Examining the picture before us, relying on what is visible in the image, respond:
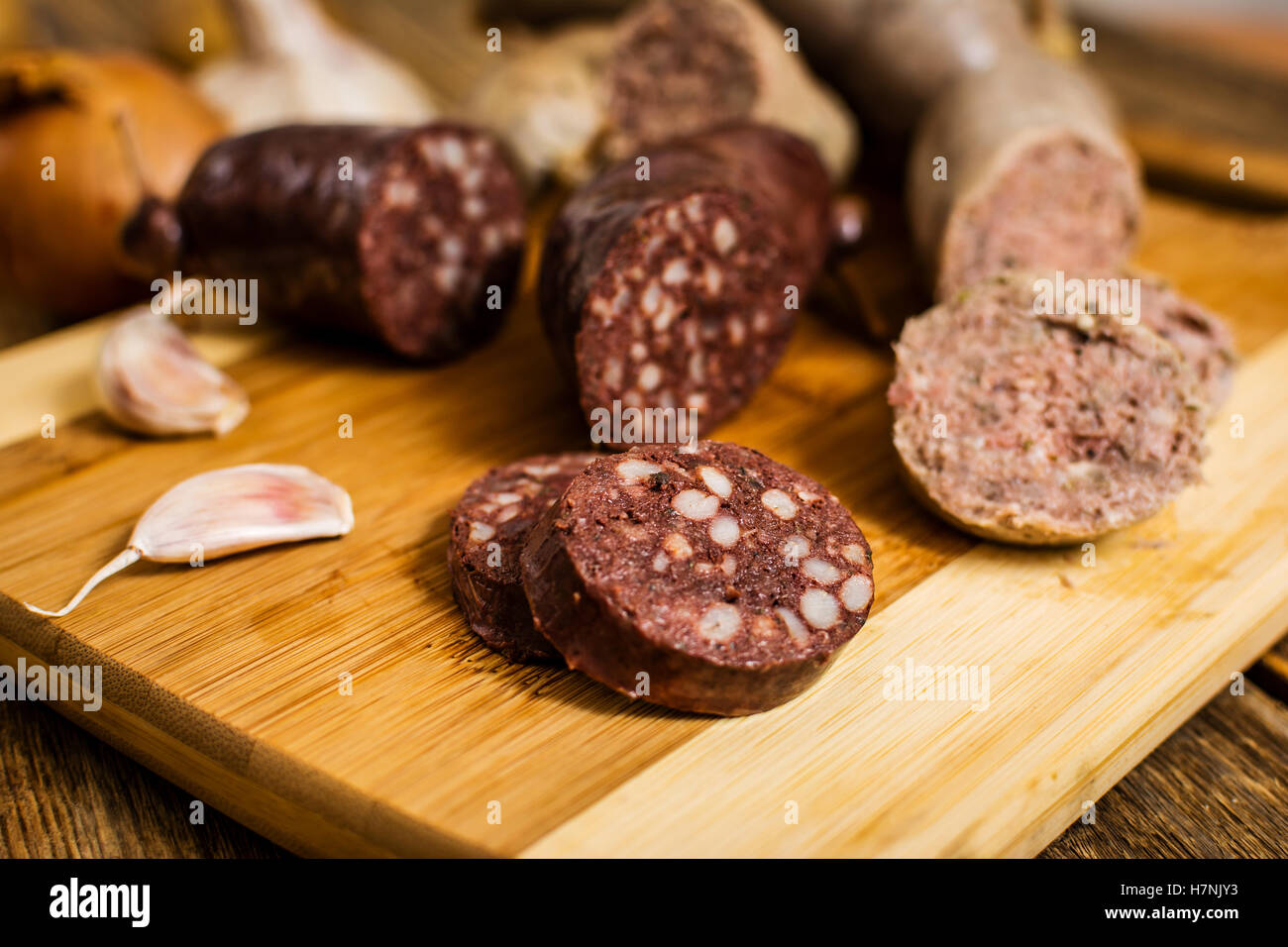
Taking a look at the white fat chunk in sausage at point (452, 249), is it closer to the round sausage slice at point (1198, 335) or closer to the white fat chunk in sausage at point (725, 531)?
the white fat chunk in sausage at point (725, 531)

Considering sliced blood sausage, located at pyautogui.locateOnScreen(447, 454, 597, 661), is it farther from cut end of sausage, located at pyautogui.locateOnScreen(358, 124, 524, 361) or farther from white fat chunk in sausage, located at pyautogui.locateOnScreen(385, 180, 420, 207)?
white fat chunk in sausage, located at pyautogui.locateOnScreen(385, 180, 420, 207)

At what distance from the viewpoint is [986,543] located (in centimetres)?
318

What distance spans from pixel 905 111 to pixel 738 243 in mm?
1691

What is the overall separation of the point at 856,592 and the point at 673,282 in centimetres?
119

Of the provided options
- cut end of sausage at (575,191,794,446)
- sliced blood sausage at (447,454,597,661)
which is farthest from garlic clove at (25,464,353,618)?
cut end of sausage at (575,191,794,446)

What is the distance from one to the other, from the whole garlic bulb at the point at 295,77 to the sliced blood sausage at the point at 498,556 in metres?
2.74

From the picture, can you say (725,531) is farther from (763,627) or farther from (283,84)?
(283,84)

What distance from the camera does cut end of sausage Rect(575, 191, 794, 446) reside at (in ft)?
11.0

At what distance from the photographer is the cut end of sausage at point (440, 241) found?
3842 millimetres

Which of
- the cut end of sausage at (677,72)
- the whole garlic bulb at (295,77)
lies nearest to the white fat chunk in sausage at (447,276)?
the cut end of sausage at (677,72)

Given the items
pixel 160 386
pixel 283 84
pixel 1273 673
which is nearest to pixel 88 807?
pixel 160 386

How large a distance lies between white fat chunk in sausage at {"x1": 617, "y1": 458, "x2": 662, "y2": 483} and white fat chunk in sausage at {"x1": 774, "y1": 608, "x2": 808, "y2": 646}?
1.43ft
